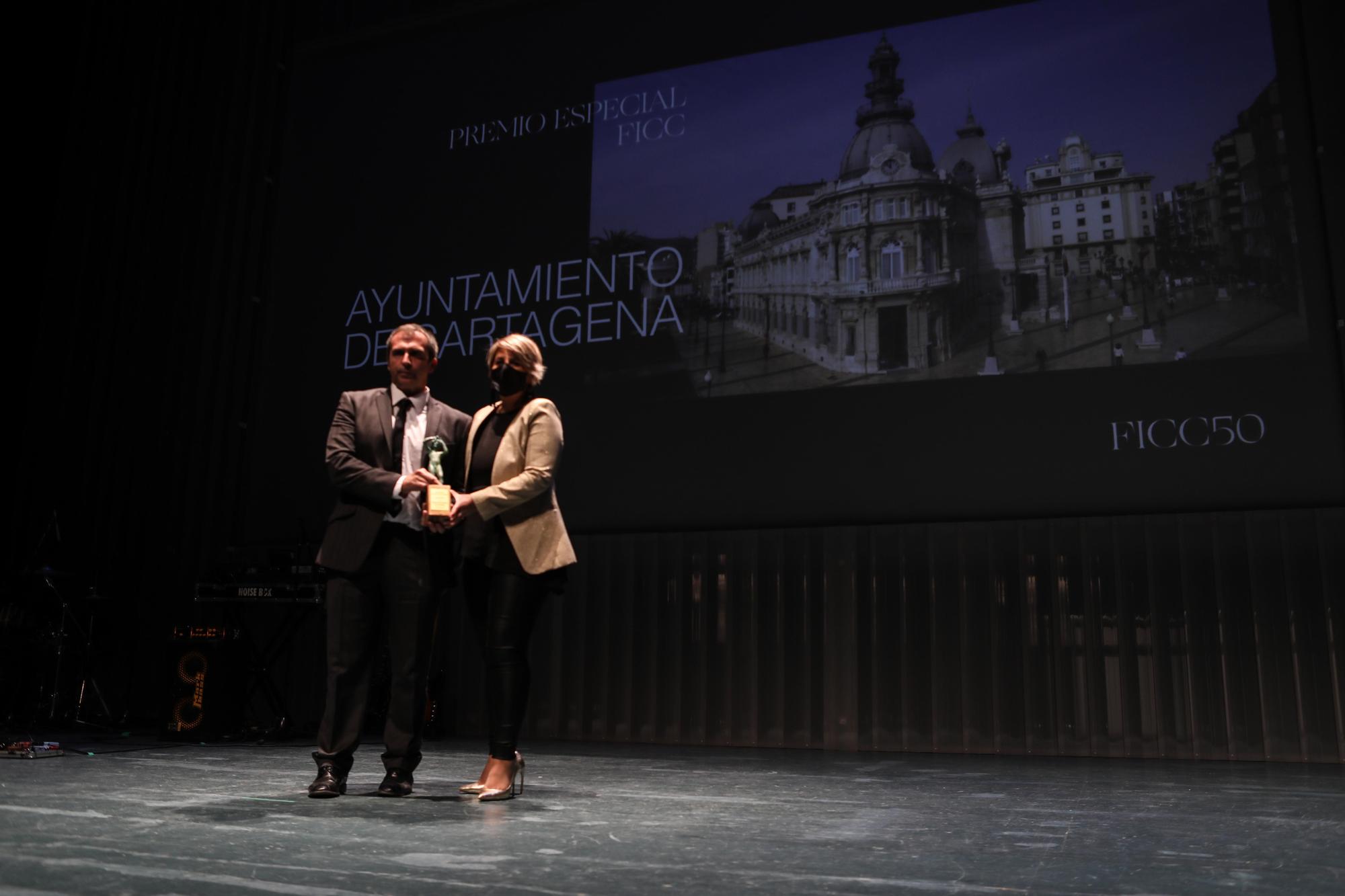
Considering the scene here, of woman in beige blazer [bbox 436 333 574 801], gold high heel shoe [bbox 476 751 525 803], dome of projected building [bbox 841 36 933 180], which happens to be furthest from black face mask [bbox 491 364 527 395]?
dome of projected building [bbox 841 36 933 180]

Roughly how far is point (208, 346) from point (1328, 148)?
5072mm

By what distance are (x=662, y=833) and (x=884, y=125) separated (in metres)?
3.44

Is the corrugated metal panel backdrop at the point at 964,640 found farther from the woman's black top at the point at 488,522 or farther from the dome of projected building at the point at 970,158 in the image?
the woman's black top at the point at 488,522

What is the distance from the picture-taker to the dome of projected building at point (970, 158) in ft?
13.9

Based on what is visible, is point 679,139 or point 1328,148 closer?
point 1328,148

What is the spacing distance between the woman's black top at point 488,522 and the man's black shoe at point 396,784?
0.44m

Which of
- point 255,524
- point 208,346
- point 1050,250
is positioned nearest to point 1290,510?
point 1050,250

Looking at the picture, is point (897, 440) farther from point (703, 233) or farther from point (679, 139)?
point (679, 139)

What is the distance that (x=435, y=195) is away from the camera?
5.17m

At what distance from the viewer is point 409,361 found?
2330 millimetres

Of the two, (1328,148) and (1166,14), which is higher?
(1166,14)

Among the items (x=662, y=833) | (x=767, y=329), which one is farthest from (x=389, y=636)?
(x=767, y=329)

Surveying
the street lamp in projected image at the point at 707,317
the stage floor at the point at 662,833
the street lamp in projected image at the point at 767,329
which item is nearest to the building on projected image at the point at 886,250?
the street lamp in projected image at the point at 767,329

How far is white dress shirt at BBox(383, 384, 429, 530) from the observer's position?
86.7 inches
